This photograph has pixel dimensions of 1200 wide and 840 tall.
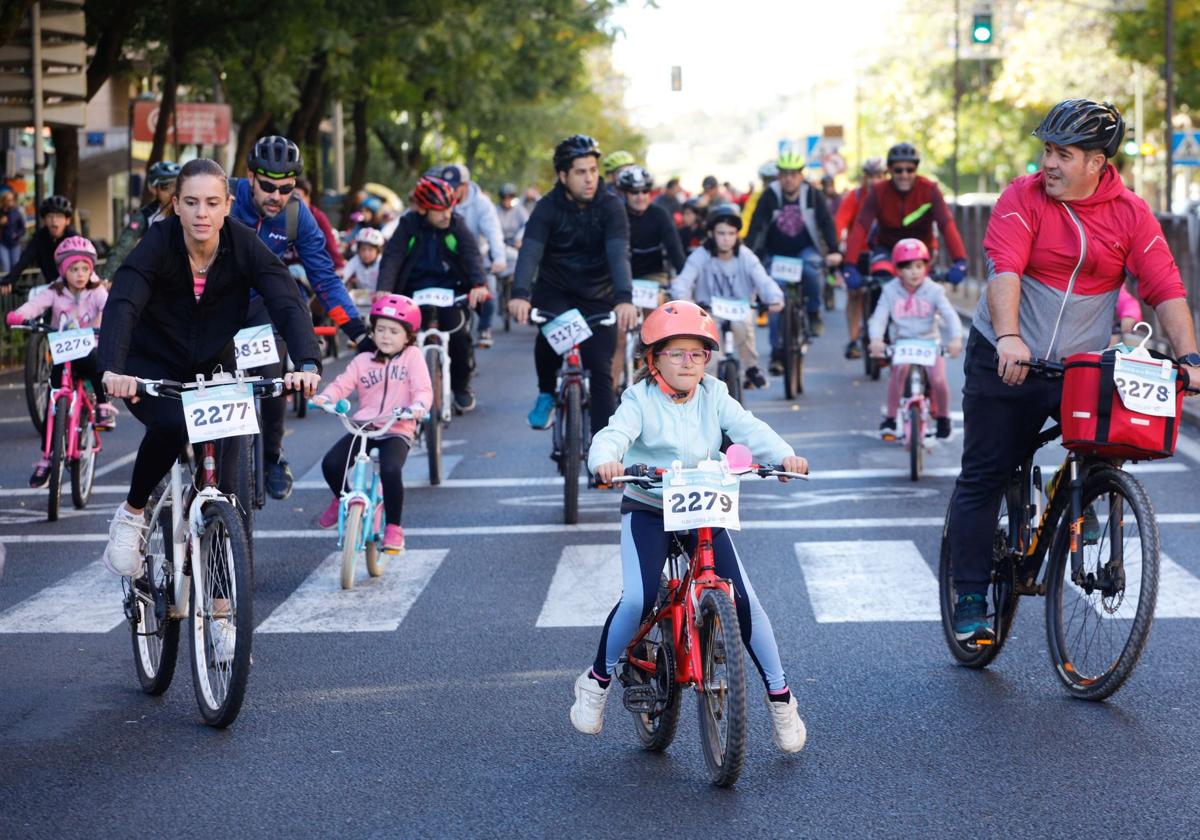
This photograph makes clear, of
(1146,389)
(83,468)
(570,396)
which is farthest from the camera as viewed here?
(83,468)

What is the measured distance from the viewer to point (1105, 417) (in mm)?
6547

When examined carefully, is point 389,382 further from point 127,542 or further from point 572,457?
point 127,542

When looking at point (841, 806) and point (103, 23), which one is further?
point (103, 23)

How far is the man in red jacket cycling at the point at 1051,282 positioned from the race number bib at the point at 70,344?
6217mm

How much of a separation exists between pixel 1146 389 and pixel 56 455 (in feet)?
22.6

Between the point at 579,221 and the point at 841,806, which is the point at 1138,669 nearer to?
the point at 841,806

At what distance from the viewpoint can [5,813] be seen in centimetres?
568

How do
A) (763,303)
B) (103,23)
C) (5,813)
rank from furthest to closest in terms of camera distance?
1. (103,23)
2. (763,303)
3. (5,813)

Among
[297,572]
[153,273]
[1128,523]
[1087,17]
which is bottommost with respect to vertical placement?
[297,572]

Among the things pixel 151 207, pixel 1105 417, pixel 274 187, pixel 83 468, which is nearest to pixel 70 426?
pixel 83 468

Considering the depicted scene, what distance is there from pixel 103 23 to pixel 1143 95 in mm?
45808

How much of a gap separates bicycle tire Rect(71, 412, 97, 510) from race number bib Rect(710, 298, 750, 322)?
4.76 metres

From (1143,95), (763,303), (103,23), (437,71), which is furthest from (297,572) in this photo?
(1143,95)

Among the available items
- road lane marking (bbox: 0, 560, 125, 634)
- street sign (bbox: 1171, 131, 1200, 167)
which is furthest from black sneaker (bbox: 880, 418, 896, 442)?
street sign (bbox: 1171, 131, 1200, 167)
